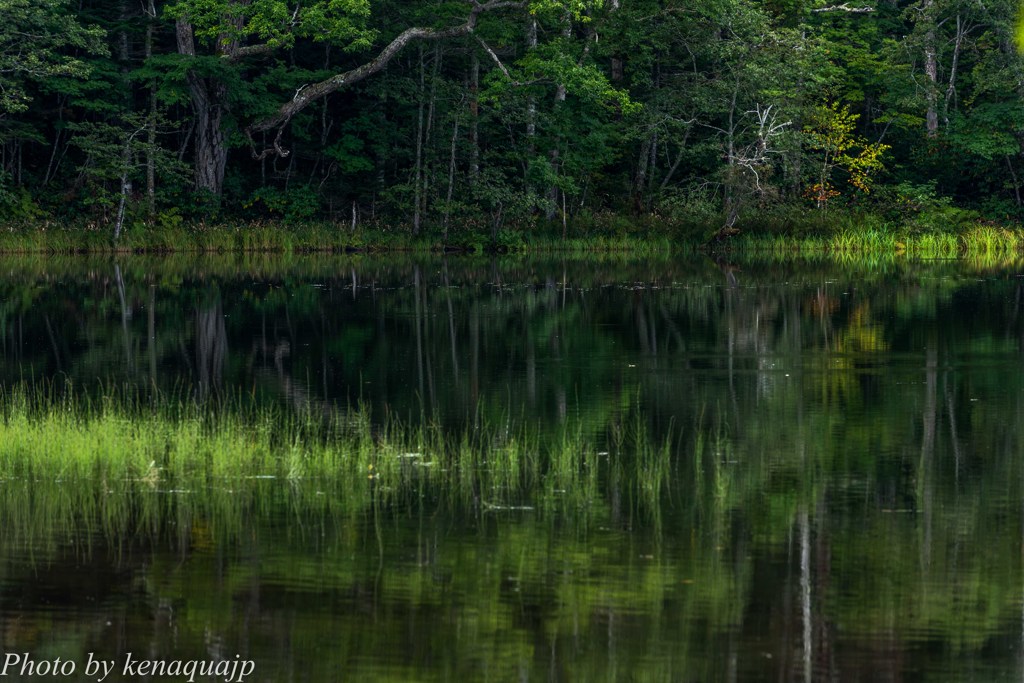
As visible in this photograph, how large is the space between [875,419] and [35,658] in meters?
8.88

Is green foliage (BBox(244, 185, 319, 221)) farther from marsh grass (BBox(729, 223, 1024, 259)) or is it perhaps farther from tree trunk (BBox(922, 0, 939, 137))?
tree trunk (BBox(922, 0, 939, 137))

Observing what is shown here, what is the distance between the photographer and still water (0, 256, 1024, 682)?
703cm

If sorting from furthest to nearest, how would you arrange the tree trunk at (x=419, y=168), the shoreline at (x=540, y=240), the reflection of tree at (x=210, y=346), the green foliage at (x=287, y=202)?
1. the green foliage at (x=287, y=202)
2. the tree trunk at (x=419, y=168)
3. the shoreline at (x=540, y=240)
4. the reflection of tree at (x=210, y=346)

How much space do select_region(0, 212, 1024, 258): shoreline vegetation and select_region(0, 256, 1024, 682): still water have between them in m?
26.1

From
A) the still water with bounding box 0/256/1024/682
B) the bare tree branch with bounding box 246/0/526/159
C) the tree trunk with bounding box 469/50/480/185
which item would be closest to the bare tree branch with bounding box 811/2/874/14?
the tree trunk with bounding box 469/50/480/185

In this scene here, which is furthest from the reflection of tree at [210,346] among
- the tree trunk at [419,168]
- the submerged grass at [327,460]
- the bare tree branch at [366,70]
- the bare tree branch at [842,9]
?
the bare tree branch at [842,9]

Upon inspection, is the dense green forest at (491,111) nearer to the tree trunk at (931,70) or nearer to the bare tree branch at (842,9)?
the tree trunk at (931,70)

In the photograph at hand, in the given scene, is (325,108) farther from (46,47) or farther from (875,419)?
(875,419)

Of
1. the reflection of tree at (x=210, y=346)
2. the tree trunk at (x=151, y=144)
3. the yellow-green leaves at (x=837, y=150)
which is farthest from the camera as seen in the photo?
the yellow-green leaves at (x=837, y=150)

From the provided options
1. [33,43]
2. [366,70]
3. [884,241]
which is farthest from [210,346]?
[884,241]

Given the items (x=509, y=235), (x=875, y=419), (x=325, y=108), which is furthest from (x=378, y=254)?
(x=875, y=419)

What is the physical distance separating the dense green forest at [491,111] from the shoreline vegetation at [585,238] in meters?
0.57

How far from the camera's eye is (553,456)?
11.3 m

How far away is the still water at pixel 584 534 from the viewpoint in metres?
7.03
